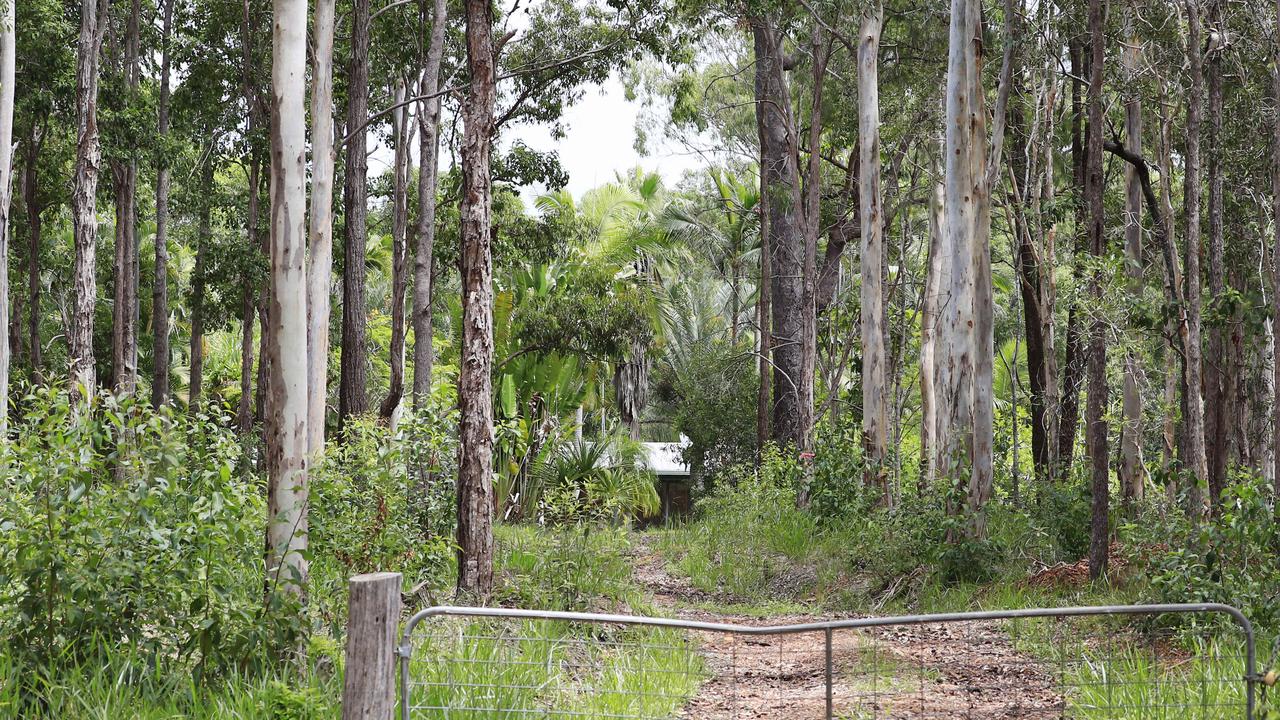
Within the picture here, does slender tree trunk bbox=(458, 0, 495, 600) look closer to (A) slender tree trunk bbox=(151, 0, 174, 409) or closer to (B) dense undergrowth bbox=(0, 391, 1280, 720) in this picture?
(B) dense undergrowth bbox=(0, 391, 1280, 720)

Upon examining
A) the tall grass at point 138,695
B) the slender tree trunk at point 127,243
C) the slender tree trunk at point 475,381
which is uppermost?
the slender tree trunk at point 127,243

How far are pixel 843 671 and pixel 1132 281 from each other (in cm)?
783

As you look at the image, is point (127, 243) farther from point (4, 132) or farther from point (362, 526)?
point (362, 526)

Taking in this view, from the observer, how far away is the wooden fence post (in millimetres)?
4555

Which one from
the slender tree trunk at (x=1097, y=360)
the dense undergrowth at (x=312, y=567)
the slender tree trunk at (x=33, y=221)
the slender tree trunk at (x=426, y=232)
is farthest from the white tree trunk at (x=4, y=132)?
the slender tree trunk at (x=1097, y=360)

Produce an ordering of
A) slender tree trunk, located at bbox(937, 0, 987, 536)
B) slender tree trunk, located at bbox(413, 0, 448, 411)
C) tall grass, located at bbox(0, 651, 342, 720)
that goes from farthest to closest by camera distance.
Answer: slender tree trunk, located at bbox(413, 0, 448, 411) → slender tree trunk, located at bbox(937, 0, 987, 536) → tall grass, located at bbox(0, 651, 342, 720)

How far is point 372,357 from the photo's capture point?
33469mm

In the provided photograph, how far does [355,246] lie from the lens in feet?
54.8

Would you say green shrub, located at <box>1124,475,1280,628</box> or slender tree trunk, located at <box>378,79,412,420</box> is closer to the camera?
green shrub, located at <box>1124,475,1280,628</box>

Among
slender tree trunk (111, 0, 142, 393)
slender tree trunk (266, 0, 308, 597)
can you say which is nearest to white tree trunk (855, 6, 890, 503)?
slender tree trunk (266, 0, 308, 597)

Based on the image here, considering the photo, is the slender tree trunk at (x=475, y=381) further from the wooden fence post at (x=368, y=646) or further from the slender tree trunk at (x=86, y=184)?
the slender tree trunk at (x=86, y=184)

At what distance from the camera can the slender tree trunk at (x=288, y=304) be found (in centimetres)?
649

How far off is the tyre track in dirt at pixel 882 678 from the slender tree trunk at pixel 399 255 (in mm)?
8176

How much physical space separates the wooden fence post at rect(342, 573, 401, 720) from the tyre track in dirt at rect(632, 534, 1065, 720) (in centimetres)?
186
